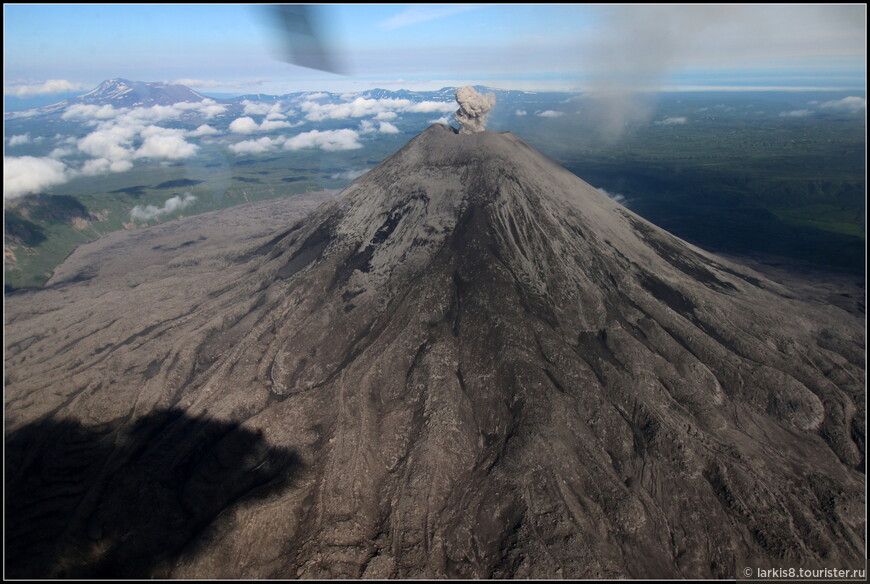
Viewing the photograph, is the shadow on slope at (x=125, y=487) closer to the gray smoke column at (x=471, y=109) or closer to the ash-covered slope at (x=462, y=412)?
the ash-covered slope at (x=462, y=412)

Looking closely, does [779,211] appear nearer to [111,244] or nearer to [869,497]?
[869,497]

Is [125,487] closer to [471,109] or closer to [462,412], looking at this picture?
[462,412]

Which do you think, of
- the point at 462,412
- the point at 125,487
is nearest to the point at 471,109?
the point at 462,412

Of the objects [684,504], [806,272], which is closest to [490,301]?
[684,504]

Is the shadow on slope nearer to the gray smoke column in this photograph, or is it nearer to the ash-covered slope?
the ash-covered slope

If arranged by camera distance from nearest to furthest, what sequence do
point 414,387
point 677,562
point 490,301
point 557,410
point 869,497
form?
1. point 677,562
2. point 869,497
3. point 557,410
4. point 414,387
5. point 490,301

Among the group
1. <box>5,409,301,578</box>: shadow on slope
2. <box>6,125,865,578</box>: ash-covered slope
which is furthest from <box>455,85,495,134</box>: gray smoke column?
<box>5,409,301,578</box>: shadow on slope

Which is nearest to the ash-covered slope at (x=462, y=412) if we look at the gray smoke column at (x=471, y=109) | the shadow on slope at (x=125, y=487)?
the shadow on slope at (x=125, y=487)
